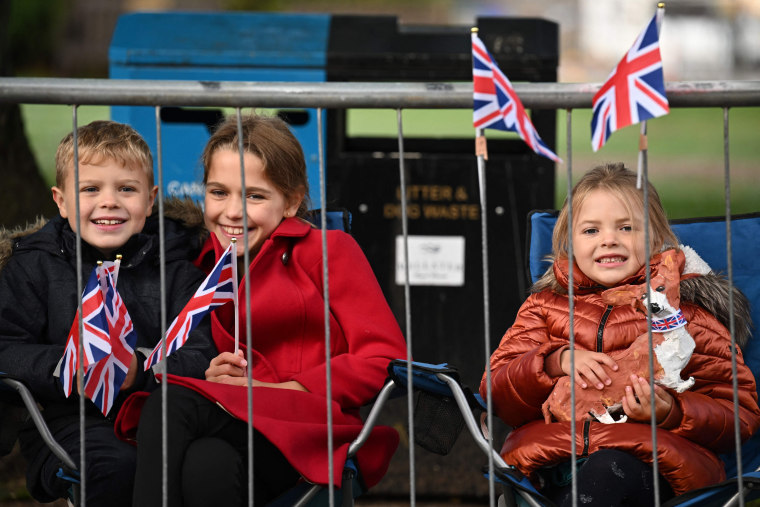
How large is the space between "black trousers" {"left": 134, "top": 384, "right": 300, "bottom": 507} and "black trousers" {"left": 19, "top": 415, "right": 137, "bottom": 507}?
0.14 metres

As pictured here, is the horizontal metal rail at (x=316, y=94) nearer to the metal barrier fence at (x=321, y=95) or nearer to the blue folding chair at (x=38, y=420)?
the metal barrier fence at (x=321, y=95)

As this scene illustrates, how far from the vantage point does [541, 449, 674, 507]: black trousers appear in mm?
2779

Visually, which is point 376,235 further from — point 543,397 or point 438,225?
point 543,397

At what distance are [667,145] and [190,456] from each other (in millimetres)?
19660

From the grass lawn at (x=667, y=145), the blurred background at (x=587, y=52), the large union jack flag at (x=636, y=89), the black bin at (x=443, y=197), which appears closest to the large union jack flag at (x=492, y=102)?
the large union jack flag at (x=636, y=89)

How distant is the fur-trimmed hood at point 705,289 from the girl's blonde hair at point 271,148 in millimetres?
823

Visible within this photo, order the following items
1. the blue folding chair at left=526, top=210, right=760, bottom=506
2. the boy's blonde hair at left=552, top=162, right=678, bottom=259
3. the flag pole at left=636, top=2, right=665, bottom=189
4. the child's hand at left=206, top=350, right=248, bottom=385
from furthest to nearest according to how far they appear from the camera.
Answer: the blue folding chair at left=526, top=210, right=760, bottom=506, the boy's blonde hair at left=552, top=162, right=678, bottom=259, the child's hand at left=206, top=350, right=248, bottom=385, the flag pole at left=636, top=2, right=665, bottom=189

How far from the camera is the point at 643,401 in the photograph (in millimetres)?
2852

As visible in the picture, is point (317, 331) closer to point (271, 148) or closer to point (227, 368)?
point (227, 368)

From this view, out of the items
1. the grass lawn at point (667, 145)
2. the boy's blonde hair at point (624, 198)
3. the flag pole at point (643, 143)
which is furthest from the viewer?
the grass lawn at point (667, 145)

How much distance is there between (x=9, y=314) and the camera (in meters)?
3.08

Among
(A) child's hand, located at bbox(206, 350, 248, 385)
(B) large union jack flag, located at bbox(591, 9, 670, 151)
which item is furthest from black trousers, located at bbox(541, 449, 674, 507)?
(A) child's hand, located at bbox(206, 350, 248, 385)

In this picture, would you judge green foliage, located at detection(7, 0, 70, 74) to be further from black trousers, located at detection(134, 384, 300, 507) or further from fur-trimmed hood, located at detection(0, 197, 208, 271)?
black trousers, located at detection(134, 384, 300, 507)

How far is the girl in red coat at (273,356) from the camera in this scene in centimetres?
275
